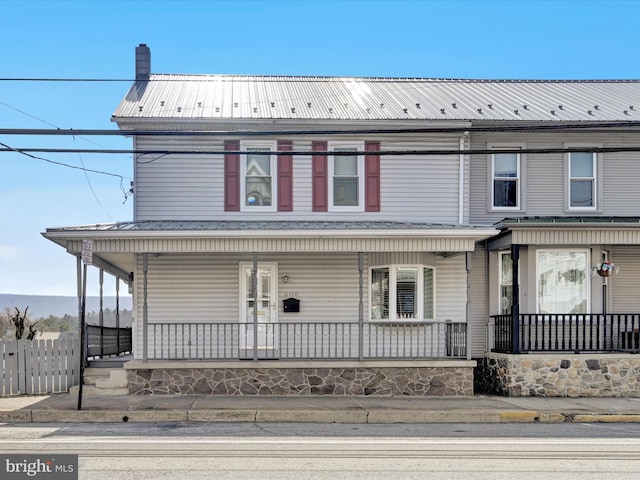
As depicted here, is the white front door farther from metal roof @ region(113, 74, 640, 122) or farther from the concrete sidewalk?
metal roof @ region(113, 74, 640, 122)

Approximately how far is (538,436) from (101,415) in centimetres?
706

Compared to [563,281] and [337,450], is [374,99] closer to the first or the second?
[563,281]

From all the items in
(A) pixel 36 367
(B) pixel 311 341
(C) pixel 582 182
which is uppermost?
(C) pixel 582 182

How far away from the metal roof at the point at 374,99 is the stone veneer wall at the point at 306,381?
5.71 m

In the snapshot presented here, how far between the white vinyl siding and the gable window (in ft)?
3.95

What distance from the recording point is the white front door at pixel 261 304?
49.6 ft

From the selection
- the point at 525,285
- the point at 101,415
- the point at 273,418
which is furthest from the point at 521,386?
the point at 101,415

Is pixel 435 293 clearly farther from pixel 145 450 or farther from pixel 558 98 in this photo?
pixel 145 450

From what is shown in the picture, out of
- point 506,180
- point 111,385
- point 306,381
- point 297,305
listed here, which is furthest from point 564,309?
point 111,385

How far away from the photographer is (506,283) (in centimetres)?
1596

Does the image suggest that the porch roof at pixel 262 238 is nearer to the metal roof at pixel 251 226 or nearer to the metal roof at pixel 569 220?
the metal roof at pixel 251 226

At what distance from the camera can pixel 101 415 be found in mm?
11305

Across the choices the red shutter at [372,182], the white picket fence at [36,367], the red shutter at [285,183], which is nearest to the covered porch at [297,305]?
the red shutter at [372,182]

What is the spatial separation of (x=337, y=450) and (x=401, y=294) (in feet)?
22.7
